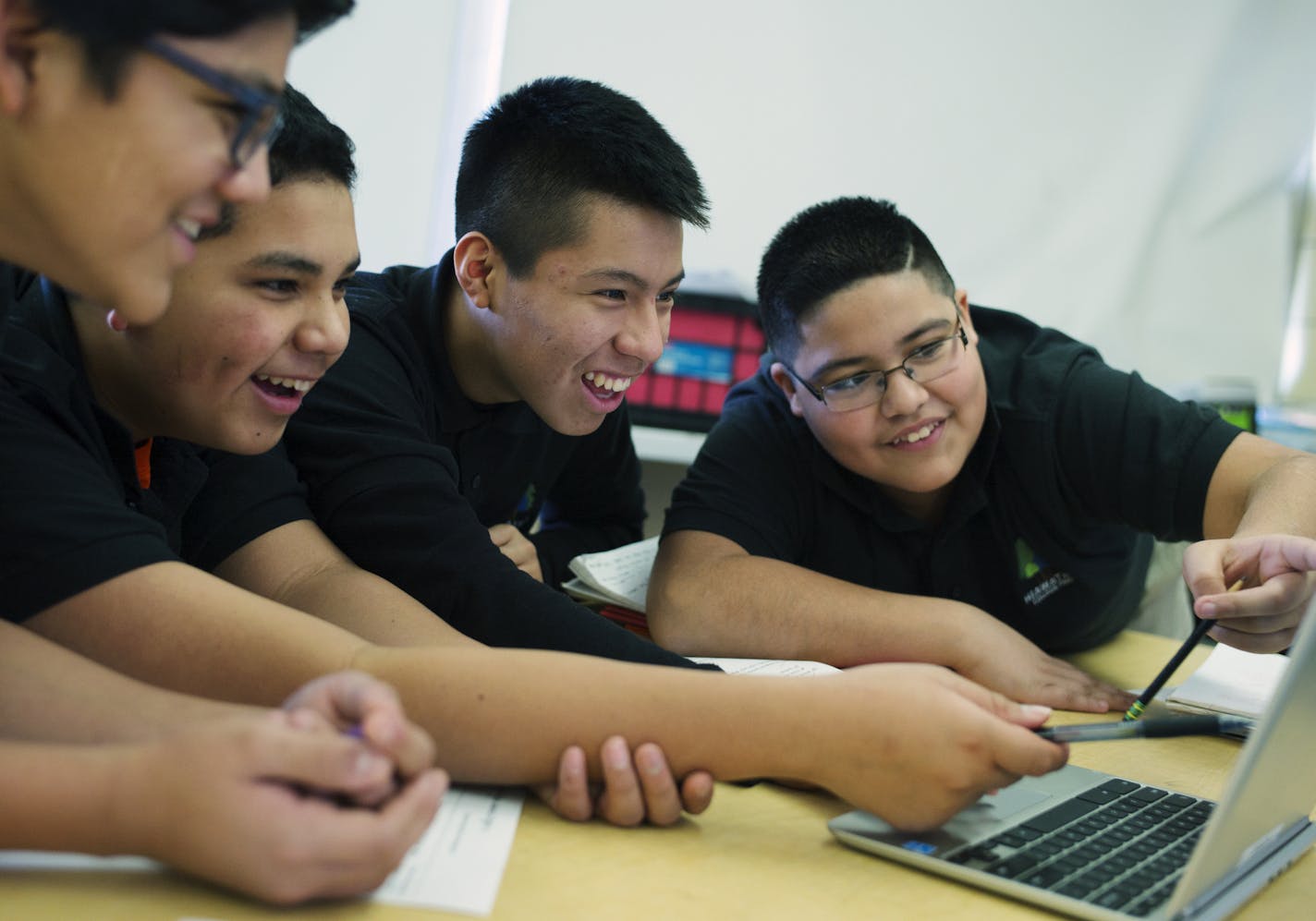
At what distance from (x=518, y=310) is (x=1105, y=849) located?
3.23 feet

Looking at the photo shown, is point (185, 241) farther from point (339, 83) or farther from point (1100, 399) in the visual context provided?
point (339, 83)

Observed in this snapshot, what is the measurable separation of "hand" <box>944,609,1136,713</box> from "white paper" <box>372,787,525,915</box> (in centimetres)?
72

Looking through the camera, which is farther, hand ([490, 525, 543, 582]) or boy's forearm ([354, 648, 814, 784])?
hand ([490, 525, 543, 582])

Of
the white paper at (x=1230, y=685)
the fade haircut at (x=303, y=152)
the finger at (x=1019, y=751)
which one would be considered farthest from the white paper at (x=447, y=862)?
the white paper at (x=1230, y=685)

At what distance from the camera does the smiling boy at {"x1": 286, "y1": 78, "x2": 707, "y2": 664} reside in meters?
1.34

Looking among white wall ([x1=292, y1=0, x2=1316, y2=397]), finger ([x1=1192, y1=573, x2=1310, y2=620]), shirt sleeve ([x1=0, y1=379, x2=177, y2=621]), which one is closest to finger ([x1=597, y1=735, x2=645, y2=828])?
shirt sleeve ([x1=0, y1=379, x2=177, y2=621])

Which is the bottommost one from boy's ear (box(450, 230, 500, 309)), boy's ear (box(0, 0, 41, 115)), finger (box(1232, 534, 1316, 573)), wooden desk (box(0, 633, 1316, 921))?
wooden desk (box(0, 633, 1316, 921))

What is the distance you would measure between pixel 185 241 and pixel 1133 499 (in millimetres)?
1284

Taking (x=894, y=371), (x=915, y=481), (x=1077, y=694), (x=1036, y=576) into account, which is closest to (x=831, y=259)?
(x=894, y=371)

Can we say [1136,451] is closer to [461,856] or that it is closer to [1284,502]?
[1284,502]

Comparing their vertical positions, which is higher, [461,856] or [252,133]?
[252,133]

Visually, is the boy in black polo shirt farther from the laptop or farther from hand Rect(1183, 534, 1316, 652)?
the laptop

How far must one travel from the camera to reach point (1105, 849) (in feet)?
2.70

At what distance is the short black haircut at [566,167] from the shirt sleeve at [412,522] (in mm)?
299
